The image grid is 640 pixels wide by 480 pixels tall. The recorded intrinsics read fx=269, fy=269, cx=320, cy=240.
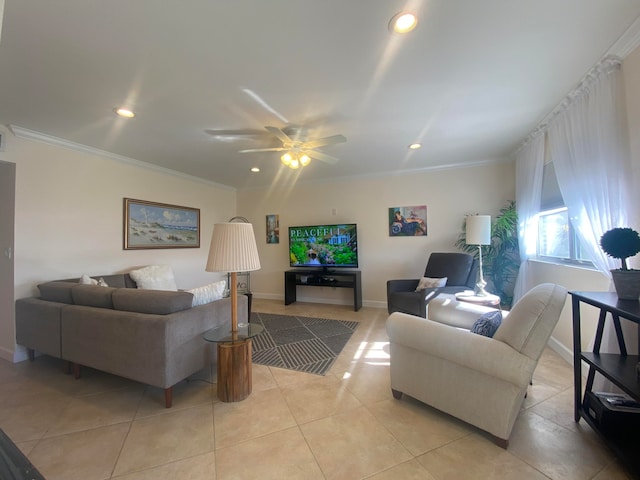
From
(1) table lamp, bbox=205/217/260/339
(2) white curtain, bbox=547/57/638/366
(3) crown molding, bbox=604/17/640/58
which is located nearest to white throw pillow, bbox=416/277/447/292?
(2) white curtain, bbox=547/57/638/366

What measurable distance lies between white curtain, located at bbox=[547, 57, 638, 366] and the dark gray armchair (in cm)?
151

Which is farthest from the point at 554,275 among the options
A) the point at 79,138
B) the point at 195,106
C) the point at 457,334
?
the point at 79,138

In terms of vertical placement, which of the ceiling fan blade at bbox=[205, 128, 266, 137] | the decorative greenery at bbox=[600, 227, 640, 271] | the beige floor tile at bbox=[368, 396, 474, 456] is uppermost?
the ceiling fan blade at bbox=[205, 128, 266, 137]

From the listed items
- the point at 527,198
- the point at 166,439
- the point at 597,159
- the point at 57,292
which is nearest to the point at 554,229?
the point at 527,198

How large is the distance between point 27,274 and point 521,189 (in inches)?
227

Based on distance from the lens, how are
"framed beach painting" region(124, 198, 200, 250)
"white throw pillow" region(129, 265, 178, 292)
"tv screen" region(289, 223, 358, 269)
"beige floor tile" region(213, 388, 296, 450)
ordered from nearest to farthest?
"beige floor tile" region(213, 388, 296, 450) → "white throw pillow" region(129, 265, 178, 292) → "framed beach painting" region(124, 198, 200, 250) → "tv screen" region(289, 223, 358, 269)

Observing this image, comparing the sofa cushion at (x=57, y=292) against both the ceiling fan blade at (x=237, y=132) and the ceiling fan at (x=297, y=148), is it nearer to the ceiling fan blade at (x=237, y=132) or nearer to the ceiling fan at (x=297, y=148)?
the ceiling fan blade at (x=237, y=132)

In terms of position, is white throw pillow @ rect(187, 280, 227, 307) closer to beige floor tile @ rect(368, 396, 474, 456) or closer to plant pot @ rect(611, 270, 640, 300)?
beige floor tile @ rect(368, 396, 474, 456)

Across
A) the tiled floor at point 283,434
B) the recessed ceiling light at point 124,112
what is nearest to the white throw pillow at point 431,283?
the tiled floor at point 283,434

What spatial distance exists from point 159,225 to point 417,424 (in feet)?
13.7

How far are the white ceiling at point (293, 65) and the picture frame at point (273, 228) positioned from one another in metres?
2.55

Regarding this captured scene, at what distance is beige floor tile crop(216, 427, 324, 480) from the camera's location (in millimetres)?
1385

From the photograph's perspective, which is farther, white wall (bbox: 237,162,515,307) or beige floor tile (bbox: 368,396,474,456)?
white wall (bbox: 237,162,515,307)

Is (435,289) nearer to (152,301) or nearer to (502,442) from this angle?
(502,442)
